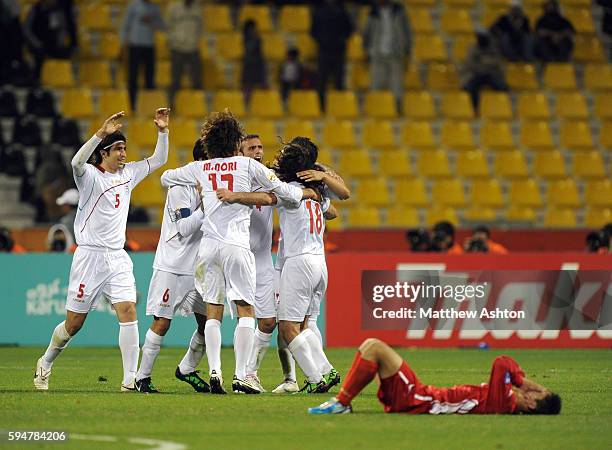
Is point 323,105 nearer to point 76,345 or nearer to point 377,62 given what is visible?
point 377,62

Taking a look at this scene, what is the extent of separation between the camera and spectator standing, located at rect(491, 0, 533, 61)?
2612 cm

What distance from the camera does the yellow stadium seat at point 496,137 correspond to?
82.9 ft

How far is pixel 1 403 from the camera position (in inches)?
413

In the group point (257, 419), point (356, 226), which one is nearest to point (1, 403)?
point (257, 419)

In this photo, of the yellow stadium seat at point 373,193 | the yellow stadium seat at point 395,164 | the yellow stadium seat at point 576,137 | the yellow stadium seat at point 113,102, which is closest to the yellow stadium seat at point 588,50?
the yellow stadium seat at point 576,137

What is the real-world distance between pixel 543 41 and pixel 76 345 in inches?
502

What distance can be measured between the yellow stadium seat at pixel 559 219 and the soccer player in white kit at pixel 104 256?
1364 cm

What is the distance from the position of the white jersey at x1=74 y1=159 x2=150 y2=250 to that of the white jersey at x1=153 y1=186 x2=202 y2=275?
1.40ft

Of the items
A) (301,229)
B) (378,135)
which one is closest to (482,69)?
(378,135)

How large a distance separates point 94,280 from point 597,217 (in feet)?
48.0

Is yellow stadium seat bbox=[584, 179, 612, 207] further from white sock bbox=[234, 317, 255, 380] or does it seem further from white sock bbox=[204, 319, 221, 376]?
white sock bbox=[204, 319, 221, 376]

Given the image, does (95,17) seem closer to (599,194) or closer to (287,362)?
(599,194)

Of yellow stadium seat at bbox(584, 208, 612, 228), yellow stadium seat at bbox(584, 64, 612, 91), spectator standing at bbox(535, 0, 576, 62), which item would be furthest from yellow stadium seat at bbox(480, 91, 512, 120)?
yellow stadium seat at bbox(584, 208, 612, 228)

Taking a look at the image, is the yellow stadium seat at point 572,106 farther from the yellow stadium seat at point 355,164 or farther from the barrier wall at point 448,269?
the barrier wall at point 448,269
